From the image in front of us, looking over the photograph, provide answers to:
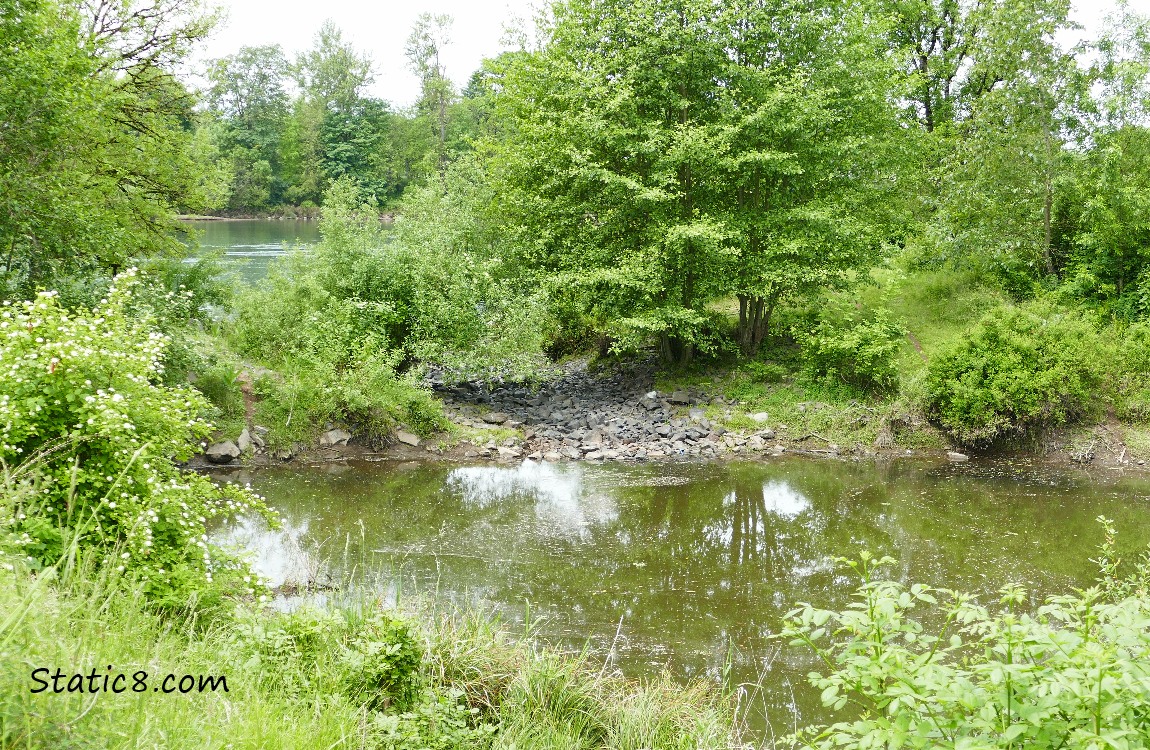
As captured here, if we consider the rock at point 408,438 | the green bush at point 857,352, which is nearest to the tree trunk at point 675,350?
the green bush at point 857,352

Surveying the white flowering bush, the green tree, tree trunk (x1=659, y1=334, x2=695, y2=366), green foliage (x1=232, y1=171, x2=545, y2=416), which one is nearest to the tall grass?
the white flowering bush

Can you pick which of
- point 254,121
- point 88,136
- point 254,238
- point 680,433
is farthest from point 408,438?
point 254,121

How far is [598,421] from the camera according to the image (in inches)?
601

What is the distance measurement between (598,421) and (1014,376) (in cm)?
755

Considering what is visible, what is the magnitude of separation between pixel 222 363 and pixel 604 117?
28.8 feet

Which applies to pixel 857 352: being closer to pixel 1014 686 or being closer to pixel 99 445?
pixel 1014 686

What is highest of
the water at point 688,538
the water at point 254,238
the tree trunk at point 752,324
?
the water at point 254,238

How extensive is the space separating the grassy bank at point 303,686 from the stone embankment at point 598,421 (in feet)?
25.5

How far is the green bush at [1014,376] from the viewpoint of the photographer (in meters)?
13.3

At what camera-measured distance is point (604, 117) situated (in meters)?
15.6

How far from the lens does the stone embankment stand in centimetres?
1406

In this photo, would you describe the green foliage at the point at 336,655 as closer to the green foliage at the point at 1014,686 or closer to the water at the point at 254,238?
the green foliage at the point at 1014,686

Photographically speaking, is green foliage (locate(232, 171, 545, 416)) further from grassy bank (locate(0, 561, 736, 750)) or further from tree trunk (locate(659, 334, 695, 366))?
grassy bank (locate(0, 561, 736, 750))

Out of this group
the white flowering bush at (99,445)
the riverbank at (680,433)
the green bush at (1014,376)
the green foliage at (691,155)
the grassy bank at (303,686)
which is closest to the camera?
the grassy bank at (303,686)
